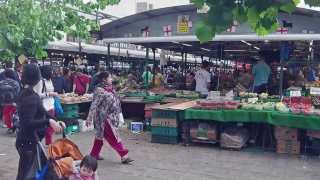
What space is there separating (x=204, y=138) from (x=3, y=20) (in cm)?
586

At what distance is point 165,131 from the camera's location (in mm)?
10859

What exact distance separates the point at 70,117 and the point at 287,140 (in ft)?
19.0

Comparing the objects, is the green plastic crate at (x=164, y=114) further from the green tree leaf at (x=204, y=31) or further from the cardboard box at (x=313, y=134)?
the green tree leaf at (x=204, y=31)

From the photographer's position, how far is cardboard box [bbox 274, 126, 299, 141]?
979 cm

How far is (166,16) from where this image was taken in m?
13.5

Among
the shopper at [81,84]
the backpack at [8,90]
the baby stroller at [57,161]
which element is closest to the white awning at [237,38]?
the shopper at [81,84]

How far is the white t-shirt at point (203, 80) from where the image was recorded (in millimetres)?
14211

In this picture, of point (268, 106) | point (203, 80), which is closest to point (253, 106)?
point (268, 106)

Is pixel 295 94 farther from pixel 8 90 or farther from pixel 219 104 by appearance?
pixel 8 90

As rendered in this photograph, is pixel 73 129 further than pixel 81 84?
No

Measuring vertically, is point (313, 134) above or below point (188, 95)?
below

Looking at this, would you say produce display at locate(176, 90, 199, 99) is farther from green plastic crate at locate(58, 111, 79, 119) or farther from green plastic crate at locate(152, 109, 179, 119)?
green plastic crate at locate(58, 111, 79, 119)

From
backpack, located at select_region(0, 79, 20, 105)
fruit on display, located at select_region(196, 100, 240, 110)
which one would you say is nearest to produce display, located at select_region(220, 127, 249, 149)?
fruit on display, located at select_region(196, 100, 240, 110)

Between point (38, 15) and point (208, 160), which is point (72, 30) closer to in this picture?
point (38, 15)
